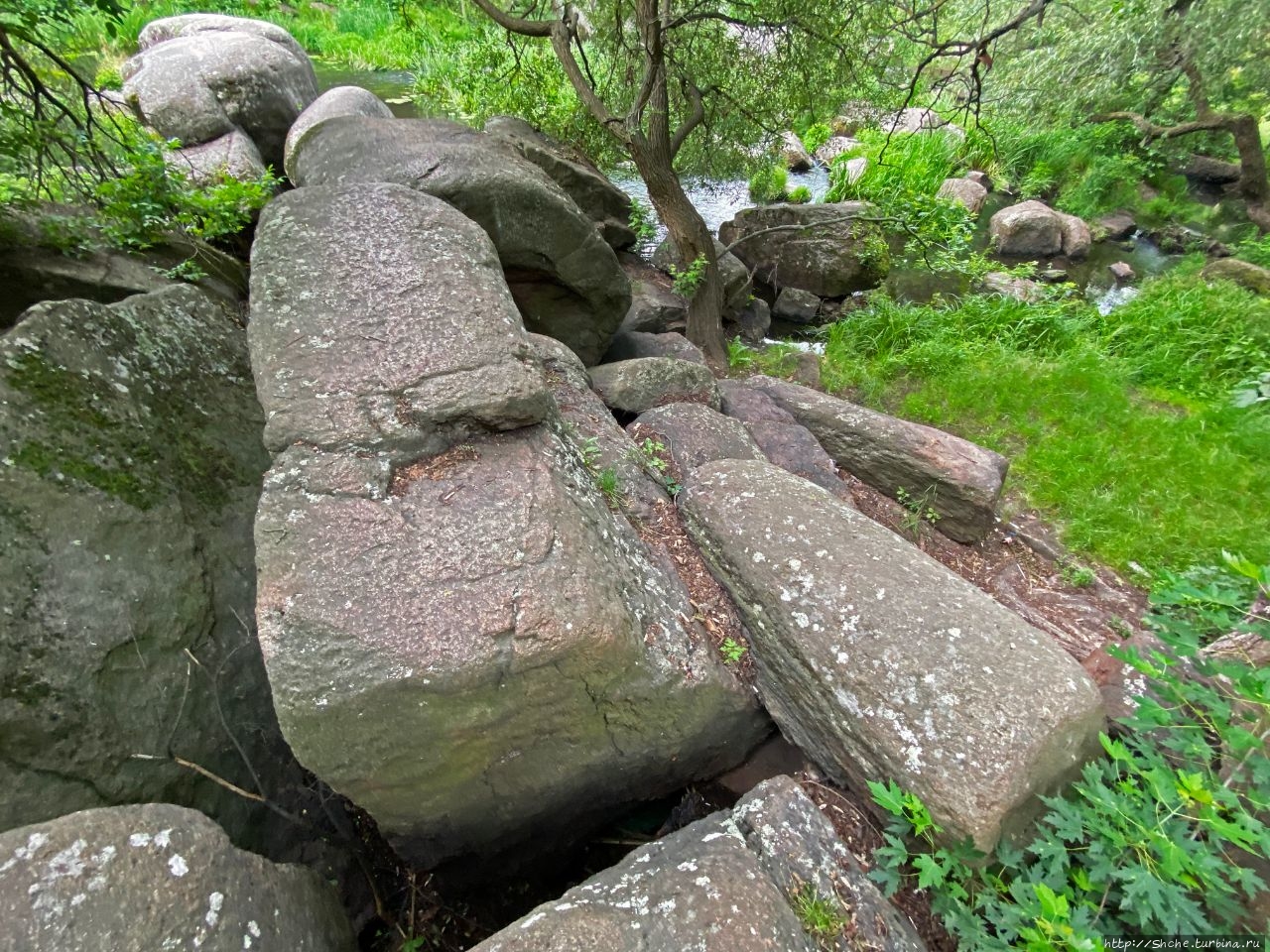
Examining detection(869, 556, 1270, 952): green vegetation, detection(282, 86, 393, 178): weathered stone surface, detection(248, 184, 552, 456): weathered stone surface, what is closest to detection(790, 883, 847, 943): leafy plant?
detection(869, 556, 1270, 952): green vegetation

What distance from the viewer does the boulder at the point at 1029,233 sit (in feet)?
32.6

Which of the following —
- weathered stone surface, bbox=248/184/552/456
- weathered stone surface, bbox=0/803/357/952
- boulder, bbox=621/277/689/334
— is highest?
weathered stone surface, bbox=248/184/552/456

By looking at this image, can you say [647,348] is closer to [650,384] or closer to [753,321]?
[650,384]

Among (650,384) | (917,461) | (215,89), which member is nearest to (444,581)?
(650,384)

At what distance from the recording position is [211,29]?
7.50 metres

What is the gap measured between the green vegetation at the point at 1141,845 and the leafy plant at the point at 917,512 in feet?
6.51

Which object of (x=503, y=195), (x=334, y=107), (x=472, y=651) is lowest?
(x=472, y=651)

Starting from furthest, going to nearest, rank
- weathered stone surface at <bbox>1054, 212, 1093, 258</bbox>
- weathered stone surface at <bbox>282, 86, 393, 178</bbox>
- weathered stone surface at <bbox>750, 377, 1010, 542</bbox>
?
weathered stone surface at <bbox>1054, 212, 1093, 258</bbox>, weathered stone surface at <bbox>282, 86, 393, 178</bbox>, weathered stone surface at <bbox>750, 377, 1010, 542</bbox>

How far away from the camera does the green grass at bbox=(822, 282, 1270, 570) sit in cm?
379

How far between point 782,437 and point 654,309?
2.74 m

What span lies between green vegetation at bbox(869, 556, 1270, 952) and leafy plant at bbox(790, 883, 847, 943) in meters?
0.15

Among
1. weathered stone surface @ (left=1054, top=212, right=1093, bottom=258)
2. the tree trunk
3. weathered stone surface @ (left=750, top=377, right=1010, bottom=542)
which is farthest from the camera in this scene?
weathered stone surface @ (left=1054, top=212, right=1093, bottom=258)

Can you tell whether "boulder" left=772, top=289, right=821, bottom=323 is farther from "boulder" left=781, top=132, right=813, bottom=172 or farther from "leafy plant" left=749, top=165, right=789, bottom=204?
"boulder" left=781, top=132, right=813, bottom=172

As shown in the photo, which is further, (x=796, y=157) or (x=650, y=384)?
(x=796, y=157)
